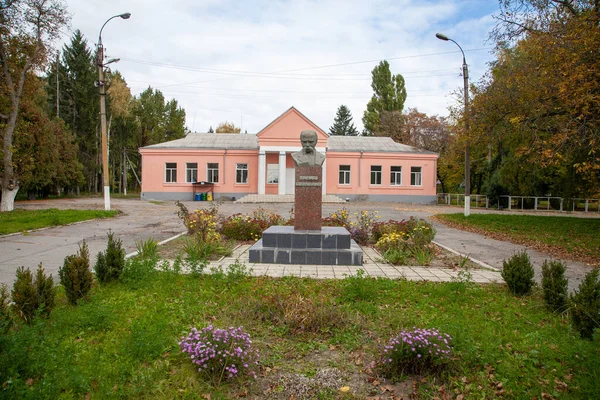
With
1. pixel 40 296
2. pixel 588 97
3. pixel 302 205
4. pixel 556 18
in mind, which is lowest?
pixel 40 296

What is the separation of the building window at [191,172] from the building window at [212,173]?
967mm

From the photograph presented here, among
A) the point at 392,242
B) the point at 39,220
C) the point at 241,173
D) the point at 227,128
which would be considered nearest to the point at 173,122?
the point at 227,128

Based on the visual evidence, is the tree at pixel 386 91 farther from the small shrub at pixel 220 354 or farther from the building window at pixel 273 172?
the small shrub at pixel 220 354

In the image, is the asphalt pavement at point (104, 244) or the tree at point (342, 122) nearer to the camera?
the asphalt pavement at point (104, 244)

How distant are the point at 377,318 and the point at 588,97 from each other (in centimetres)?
857

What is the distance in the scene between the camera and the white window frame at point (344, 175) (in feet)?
108

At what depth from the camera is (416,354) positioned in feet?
10.9

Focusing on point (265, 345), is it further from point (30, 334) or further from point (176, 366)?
point (30, 334)

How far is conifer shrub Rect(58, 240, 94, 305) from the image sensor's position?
4785 mm

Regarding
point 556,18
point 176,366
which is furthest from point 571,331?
point 556,18

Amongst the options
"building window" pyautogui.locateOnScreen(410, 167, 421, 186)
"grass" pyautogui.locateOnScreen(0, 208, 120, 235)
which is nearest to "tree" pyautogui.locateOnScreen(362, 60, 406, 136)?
"building window" pyautogui.locateOnScreen(410, 167, 421, 186)

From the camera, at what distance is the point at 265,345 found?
12.7ft

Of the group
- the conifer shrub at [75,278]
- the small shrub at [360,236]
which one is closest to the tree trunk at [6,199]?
the small shrub at [360,236]

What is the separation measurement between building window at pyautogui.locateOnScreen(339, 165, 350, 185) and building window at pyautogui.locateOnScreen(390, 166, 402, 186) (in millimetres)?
3625
